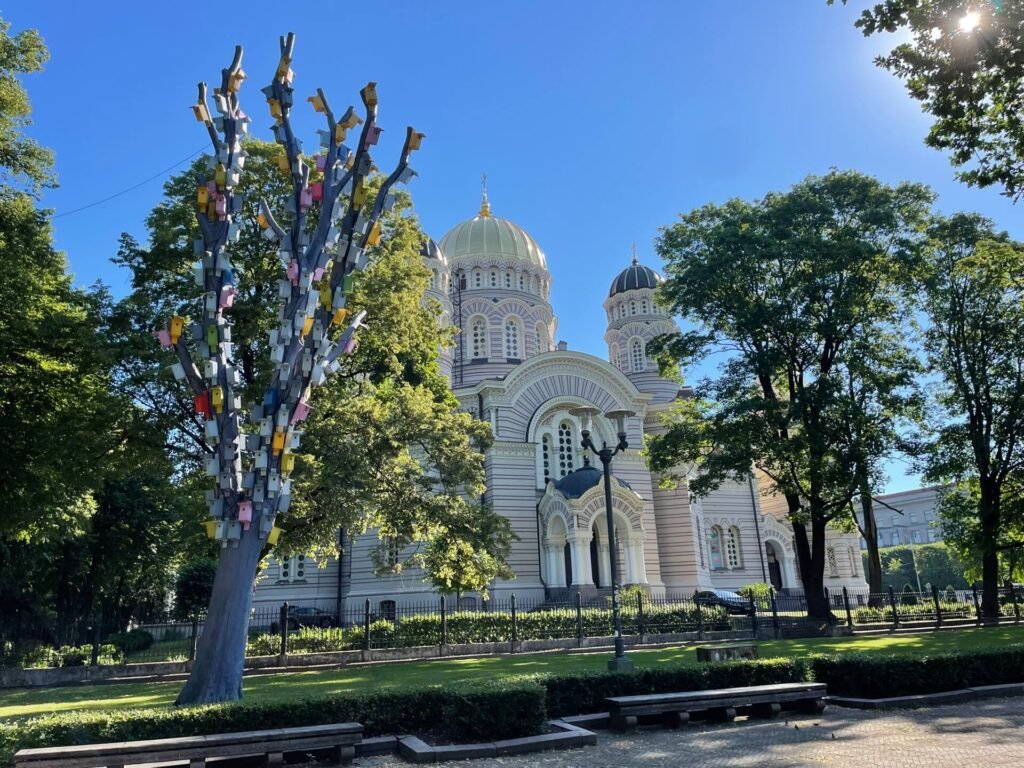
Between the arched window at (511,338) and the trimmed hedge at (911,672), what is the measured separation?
1194 inches

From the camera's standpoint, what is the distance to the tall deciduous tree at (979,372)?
23.8 m

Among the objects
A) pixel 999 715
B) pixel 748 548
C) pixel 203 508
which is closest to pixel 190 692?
pixel 203 508

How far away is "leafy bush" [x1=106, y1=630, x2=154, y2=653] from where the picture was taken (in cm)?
2348

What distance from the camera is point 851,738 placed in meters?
8.48

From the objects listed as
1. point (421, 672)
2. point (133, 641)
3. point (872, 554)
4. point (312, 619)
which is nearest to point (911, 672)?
point (421, 672)

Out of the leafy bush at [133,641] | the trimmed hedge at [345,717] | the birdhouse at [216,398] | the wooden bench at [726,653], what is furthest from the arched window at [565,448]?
the trimmed hedge at [345,717]

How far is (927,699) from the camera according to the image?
10.5m

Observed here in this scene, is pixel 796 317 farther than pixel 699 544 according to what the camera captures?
No

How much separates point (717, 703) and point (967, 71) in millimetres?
11080

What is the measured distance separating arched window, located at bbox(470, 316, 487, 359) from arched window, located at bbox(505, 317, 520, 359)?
49.5 inches

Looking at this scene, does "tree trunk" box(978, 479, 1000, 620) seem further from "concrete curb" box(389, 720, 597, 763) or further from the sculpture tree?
the sculpture tree

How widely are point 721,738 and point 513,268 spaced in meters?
35.6

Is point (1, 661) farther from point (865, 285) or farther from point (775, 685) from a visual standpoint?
point (865, 285)

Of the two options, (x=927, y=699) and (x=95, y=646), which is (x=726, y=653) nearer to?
(x=927, y=699)
